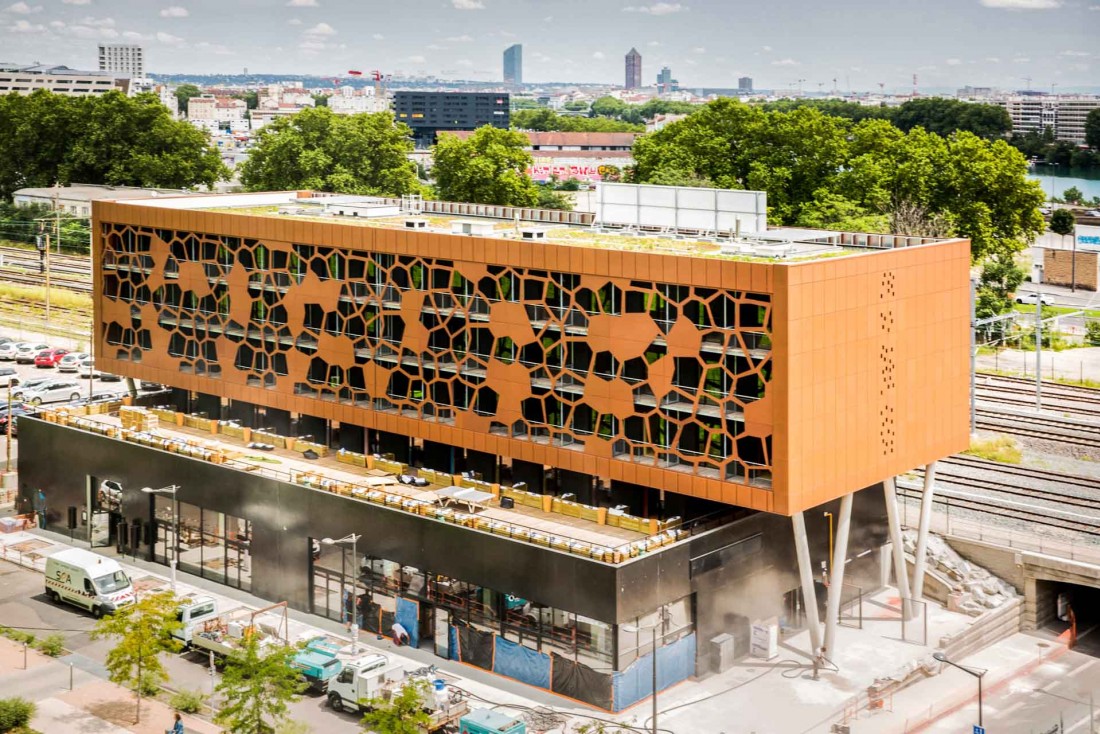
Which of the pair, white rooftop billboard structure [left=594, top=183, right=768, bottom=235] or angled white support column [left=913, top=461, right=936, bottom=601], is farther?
white rooftop billboard structure [left=594, top=183, right=768, bottom=235]

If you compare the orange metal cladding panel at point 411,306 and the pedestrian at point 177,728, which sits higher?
the orange metal cladding panel at point 411,306

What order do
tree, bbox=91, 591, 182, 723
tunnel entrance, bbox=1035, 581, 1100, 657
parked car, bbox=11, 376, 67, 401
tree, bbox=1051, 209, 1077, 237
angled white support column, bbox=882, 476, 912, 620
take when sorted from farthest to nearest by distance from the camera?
1. tree, bbox=1051, 209, 1077, 237
2. parked car, bbox=11, 376, 67, 401
3. tunnel entrance, bbox=1035, 581, 1100, 657
4. angled white support column, bbox=882, 476, 912, 620
5. tree, bbox=91, 591, 182, 723

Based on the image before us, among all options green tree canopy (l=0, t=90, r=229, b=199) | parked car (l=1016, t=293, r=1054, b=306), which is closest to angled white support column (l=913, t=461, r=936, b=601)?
parked car (l=1016, t=293, r=1054, b=306)

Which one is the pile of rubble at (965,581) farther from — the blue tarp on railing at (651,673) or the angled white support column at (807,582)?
the blue tarp on railing at (651,673)

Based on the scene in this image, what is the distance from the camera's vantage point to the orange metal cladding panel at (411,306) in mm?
55875

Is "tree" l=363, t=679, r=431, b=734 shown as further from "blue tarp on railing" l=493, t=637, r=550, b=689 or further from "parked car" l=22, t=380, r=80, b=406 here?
"parked car" l=22, t=380, r=80, b=406

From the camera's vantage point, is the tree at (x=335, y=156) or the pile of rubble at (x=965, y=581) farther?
the tree at (x=335, y=156)

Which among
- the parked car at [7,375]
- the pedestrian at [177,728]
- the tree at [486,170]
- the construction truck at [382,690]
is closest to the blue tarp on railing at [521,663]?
the construction truck at [382,690]

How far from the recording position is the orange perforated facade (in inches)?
2147

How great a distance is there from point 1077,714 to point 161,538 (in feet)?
140

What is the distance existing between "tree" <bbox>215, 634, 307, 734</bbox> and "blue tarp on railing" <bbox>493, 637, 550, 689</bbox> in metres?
8.69

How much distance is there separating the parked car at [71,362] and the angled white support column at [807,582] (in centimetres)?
7329

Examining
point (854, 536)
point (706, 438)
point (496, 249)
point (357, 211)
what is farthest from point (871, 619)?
point (357, 211)

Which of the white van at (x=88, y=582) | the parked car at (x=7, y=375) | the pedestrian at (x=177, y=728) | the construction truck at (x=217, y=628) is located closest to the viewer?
the pedestrian at (x=177, y=728)
